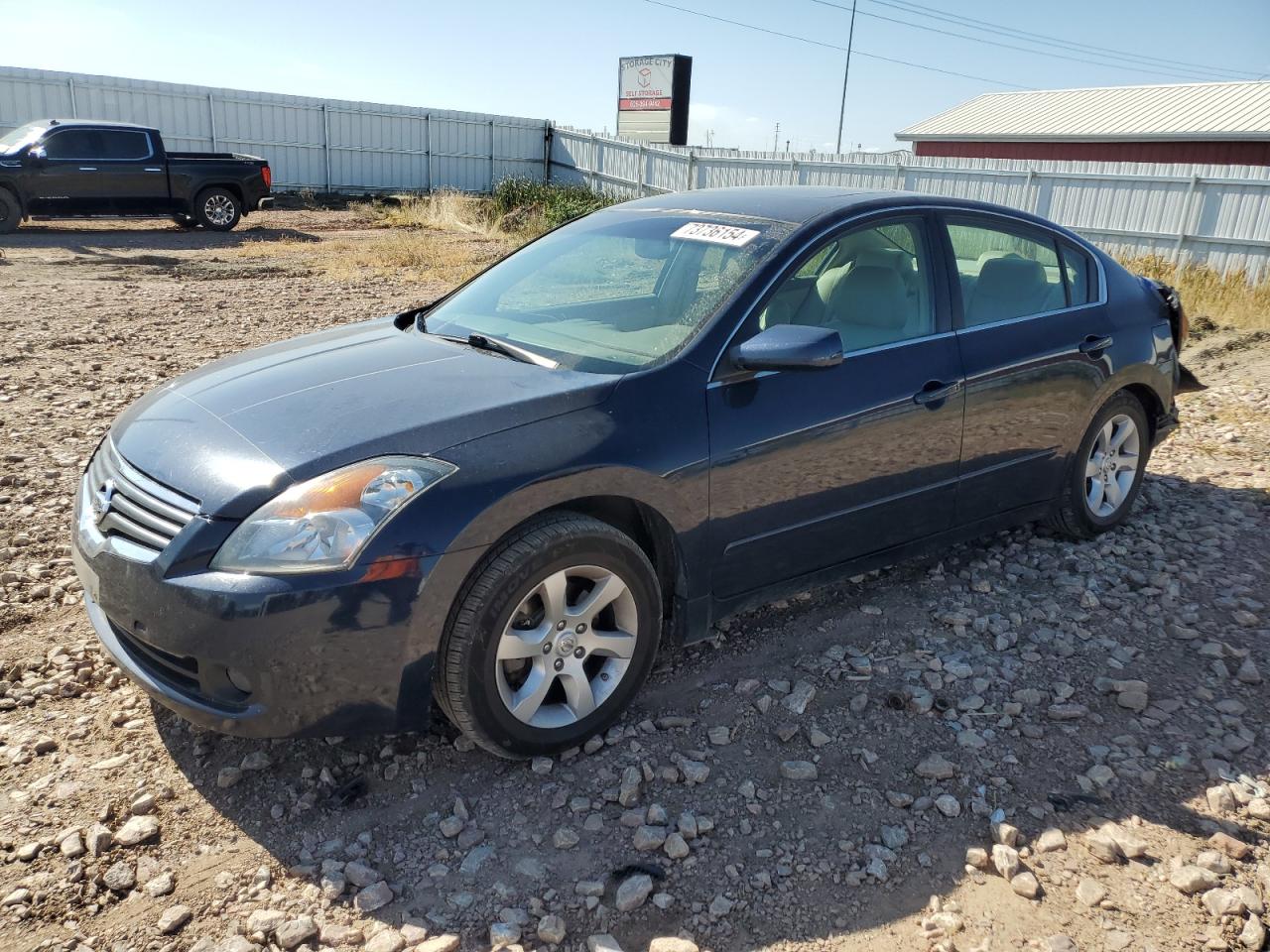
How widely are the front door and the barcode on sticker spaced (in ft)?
0.81

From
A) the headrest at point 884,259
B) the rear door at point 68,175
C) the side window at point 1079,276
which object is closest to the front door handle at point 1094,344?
the side window at point 1079,276

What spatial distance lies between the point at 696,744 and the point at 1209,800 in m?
1.59

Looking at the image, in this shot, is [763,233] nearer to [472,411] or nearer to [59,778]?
[472,411]

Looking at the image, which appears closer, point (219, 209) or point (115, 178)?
point (115, 178)

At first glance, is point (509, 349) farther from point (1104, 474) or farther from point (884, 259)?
point (1104, 474)

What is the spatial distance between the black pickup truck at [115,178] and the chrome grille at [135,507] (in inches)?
653

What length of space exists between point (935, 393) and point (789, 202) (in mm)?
980

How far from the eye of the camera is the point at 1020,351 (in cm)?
421

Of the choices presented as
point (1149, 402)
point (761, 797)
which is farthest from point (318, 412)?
point (1149, 402)

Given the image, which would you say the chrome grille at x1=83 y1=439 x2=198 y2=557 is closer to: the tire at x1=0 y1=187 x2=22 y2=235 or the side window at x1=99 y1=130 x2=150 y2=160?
the tire at x1=0 y1=187 x2=22 y2=235

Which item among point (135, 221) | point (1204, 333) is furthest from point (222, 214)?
point (1204, 333)

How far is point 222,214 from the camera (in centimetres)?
1888

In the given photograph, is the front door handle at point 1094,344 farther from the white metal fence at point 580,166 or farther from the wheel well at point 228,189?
the wheel well at point 228,189

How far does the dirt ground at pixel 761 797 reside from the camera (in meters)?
2.49
